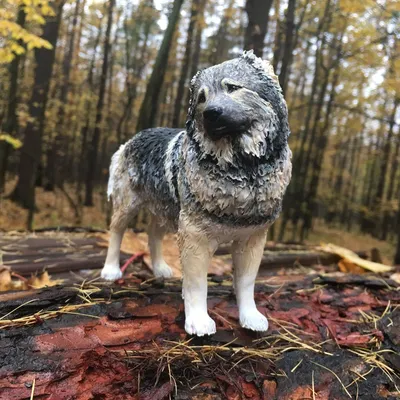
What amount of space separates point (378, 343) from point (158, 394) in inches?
53.6

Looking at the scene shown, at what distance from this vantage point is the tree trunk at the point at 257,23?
4781 mm

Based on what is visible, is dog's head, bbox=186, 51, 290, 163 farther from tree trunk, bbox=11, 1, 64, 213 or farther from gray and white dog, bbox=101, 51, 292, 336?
tree trunk, bbox=11, 1, 64, 213

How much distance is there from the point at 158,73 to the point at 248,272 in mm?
3755

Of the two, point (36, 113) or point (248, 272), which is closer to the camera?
point (248, 272)

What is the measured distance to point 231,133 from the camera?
5.47 feet

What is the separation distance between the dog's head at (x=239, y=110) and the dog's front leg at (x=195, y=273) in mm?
446

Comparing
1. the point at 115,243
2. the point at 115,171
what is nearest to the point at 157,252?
the point at 115,243

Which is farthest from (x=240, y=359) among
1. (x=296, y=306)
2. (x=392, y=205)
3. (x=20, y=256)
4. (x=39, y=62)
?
(x=392, y=205)

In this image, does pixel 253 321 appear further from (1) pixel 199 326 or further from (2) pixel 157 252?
(2) pixel 157 252

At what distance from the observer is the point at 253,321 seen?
2.08 m

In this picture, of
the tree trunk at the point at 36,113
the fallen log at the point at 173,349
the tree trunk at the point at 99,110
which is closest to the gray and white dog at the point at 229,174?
the fallen log at the point at 173,349

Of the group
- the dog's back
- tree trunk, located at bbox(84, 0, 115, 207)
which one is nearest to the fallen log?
the dog's back

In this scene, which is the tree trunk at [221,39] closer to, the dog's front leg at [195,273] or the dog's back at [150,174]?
the dog's back at [150,174]

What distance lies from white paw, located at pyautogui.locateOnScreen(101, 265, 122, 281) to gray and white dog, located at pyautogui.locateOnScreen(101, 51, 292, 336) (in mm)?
800
